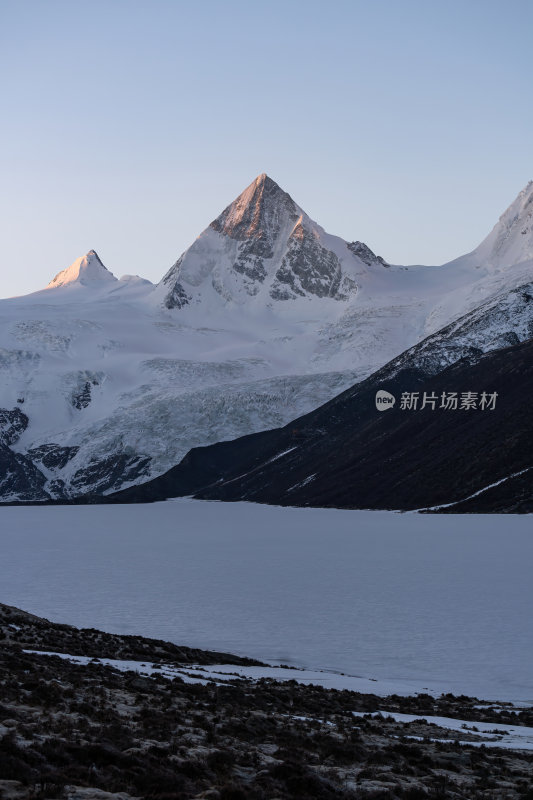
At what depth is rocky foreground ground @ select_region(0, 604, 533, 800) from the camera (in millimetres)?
15211

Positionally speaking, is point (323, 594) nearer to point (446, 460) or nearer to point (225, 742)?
point (225, 742)

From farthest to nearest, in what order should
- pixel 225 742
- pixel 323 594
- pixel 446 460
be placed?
1. pixel 446 460
2. pixel 323 594
3. pixel 225 742

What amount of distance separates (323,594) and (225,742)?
115ft

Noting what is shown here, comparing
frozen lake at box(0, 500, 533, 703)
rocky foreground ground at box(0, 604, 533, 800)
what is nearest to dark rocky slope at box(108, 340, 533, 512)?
frozen lake at box(0, 500, 533, 703)

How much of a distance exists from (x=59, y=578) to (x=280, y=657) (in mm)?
32398

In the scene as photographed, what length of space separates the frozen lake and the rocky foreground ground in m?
6.34

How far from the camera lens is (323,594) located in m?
54.1

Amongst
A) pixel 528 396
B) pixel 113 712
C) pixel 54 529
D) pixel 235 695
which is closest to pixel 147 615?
pixel 235 695

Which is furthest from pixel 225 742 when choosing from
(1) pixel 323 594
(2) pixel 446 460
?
(2) pixel 446 460

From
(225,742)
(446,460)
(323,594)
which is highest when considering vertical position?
(446,460)

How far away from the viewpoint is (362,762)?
1919cm

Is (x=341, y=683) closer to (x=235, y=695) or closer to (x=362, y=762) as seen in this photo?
(x=235, y=695)

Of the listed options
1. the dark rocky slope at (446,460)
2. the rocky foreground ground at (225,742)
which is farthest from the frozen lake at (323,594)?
the dark rocky slope at (446,460)

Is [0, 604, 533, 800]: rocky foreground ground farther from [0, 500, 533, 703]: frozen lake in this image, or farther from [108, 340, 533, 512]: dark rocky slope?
[108, 340, 533, 512]: dark rocky slope
